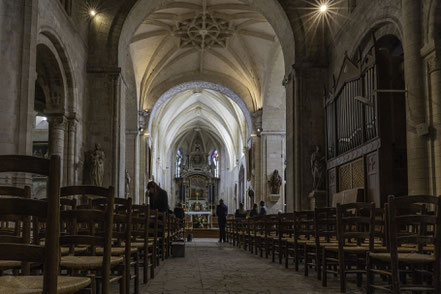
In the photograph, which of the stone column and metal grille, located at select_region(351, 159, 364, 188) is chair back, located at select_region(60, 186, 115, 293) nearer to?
the stone column

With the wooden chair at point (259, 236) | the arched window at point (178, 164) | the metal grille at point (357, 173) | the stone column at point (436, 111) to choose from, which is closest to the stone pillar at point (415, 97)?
the stone column at point (436, 111)

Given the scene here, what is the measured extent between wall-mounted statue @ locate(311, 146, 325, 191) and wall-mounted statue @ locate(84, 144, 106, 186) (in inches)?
232

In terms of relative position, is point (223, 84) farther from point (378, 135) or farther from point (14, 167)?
point (14, 167)

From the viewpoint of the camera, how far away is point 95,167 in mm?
13953

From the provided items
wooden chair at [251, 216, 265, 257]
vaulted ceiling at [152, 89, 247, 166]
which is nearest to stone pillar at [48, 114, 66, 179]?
wooden chair at [251, 216, 265, 257]

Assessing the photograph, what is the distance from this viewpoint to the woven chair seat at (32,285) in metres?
2.27

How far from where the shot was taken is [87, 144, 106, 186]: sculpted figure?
45.6 ft

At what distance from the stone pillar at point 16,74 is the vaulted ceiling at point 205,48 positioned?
10959 mm

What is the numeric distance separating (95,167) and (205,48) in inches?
447

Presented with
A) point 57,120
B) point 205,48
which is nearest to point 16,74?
point 57,120

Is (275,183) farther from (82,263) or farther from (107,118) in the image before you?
(82,263)

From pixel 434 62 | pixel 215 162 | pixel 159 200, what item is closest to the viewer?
pixel 434 62

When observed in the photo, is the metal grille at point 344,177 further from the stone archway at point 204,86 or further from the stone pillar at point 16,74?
the stone archway at point 204,86

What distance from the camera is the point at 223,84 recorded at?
25.7m
